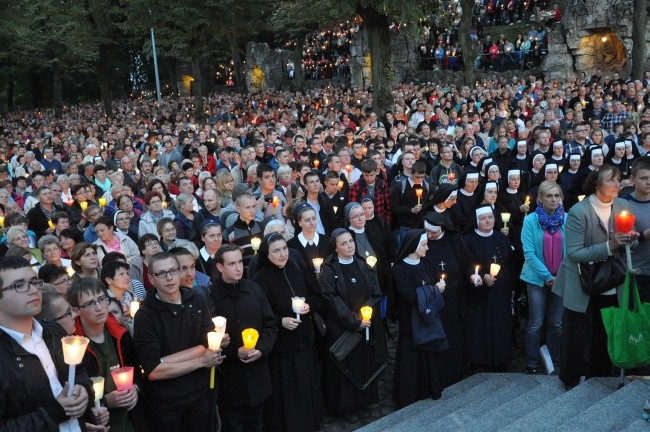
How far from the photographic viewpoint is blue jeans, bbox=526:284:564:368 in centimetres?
595

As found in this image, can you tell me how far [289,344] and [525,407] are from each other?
1945 millimetres

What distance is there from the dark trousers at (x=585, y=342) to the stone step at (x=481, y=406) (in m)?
0.45

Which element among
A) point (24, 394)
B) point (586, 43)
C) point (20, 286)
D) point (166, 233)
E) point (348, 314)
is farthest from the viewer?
point (586, 43)

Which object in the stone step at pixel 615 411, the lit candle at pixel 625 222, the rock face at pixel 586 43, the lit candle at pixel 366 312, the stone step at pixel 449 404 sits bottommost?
the stone step at pixel 449 404

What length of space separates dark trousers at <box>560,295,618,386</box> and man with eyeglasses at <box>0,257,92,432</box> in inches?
137

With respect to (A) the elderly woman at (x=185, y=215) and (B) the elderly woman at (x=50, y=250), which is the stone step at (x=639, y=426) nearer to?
(B) the elderly woman at (x=50, y=250)

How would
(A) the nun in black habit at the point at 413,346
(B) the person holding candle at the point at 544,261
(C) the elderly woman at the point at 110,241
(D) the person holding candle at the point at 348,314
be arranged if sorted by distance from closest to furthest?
1. (D) the person holding candle at the point at 348,314
2. (A) the nun in black habit at the point at 413,346
3. (B) the person holding candle at the point at 544,261
4. (C) the elderly woman at the point at 110,241

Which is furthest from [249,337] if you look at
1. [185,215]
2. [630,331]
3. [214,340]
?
[185,215]

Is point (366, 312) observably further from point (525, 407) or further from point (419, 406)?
point (525, 407)

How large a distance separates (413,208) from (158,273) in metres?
4.59

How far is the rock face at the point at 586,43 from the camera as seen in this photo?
83.8ft

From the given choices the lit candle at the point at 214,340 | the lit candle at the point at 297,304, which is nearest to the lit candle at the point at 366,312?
the lit candle at the point at 297,304

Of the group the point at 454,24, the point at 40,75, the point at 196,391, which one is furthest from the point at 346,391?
the point at 40,75

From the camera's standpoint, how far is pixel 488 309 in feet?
20.1
